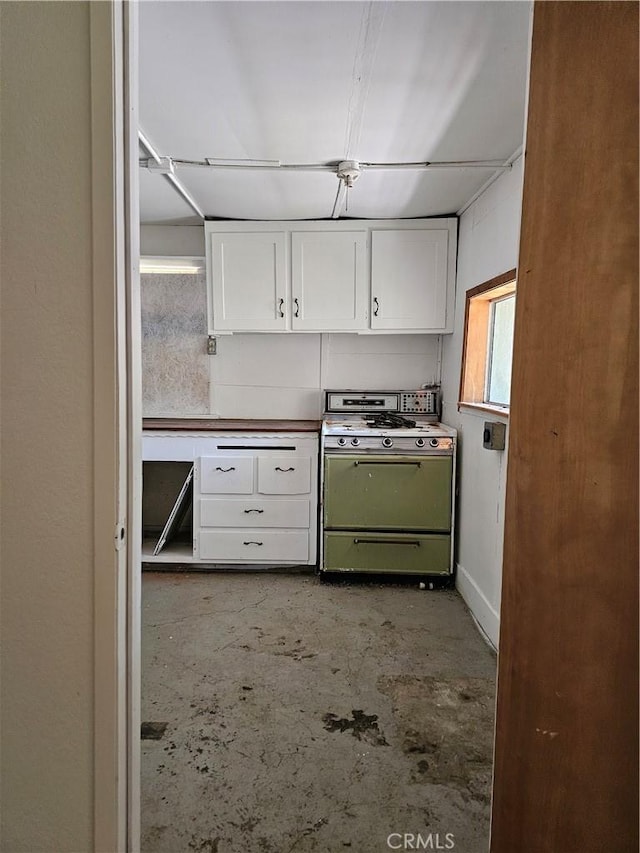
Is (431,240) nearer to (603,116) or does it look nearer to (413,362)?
(413,362)

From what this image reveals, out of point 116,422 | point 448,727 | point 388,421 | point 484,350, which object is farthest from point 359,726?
point 484,350

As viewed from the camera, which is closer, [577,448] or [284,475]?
[577,448]

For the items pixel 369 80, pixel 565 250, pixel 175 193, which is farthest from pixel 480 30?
pixel 175 193

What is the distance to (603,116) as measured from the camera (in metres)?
0.87

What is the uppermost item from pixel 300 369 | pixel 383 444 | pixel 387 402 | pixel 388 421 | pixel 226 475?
pixel 300 369

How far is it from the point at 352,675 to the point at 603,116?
213cm

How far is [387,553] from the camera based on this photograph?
10.2ft

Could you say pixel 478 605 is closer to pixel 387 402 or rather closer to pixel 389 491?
pixel 389 491

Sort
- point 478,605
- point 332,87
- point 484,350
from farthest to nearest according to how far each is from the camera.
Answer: point 484,350 → point 478,605 → point 332,87

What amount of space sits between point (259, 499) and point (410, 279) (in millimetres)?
1800

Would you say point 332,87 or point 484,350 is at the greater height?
point 332,87

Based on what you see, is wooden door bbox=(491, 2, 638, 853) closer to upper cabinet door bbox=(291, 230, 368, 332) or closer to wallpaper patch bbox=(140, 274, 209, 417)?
upper cabinet door bbox=(291, 230, 368, 332)

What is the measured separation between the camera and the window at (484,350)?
9.37 ft

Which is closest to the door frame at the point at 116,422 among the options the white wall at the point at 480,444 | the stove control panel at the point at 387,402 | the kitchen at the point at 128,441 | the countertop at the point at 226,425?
the kitchen at the point at 128,441
